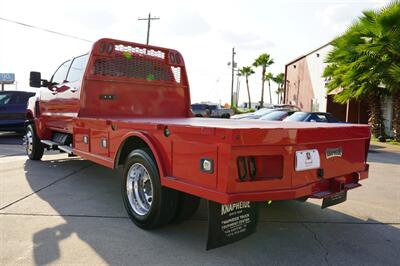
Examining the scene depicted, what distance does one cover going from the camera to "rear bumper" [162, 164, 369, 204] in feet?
10.2

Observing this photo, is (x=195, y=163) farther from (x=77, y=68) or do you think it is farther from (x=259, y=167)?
(x=77, y=68)

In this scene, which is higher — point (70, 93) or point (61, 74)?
point (61, 74)

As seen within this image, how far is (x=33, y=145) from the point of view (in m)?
8.53

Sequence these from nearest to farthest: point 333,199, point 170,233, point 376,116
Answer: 1. point 333,199
2. point 170,233
3. point 376,116

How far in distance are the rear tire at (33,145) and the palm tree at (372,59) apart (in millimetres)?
13457

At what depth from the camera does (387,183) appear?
7.56m

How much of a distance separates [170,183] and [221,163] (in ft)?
2.38

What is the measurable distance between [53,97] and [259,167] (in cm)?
558

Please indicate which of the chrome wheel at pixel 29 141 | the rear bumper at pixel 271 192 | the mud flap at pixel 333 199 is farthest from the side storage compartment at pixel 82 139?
the mud flap at pixel 333 199

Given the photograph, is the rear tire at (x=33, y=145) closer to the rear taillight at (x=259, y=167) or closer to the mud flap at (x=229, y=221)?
the mud flap at (x=229, y=221)

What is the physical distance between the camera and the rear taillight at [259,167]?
317 cm

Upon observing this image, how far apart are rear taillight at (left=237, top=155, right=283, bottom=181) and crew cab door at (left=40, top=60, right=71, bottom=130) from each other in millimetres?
4875

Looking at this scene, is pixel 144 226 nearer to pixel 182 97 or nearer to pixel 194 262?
pixel 194 262

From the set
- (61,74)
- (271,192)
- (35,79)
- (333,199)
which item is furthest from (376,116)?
(271,192)
